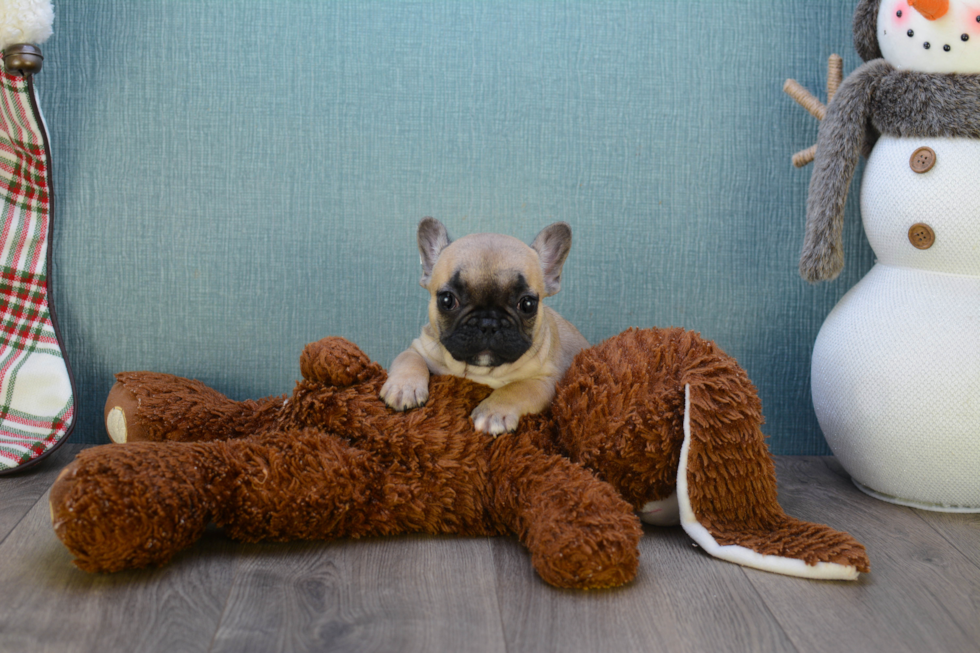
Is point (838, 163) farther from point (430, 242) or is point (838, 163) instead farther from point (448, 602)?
point (448, 602)

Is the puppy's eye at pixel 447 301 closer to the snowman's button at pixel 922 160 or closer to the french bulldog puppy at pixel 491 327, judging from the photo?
the french bulldog puppy at pixel 491 327

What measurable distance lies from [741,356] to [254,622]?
144cm

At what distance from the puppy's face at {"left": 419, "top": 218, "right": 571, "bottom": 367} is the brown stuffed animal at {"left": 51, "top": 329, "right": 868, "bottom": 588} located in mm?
89

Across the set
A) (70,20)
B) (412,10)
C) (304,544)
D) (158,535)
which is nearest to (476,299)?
(304,544)

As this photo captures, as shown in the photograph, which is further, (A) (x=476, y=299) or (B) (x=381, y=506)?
(A) (x=476, y=299)

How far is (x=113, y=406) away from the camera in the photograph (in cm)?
179

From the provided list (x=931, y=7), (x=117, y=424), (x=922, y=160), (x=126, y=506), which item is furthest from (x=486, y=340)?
(x=931, y=7)

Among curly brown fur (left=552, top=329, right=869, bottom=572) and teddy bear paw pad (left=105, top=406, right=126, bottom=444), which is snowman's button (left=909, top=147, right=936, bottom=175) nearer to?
curly brown fur (left=552, top=329, right=869, bottom=572)

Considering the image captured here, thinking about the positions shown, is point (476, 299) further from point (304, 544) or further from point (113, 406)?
point (113, 406)

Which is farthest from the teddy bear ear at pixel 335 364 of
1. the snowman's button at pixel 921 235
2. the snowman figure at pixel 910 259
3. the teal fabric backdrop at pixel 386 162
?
the snowman's button at pixel 921 235

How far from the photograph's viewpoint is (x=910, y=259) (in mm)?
1736

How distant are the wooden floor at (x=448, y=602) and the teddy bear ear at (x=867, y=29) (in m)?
1.11

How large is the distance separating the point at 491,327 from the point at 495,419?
0.58 feet

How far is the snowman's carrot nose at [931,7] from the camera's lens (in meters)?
1.59
